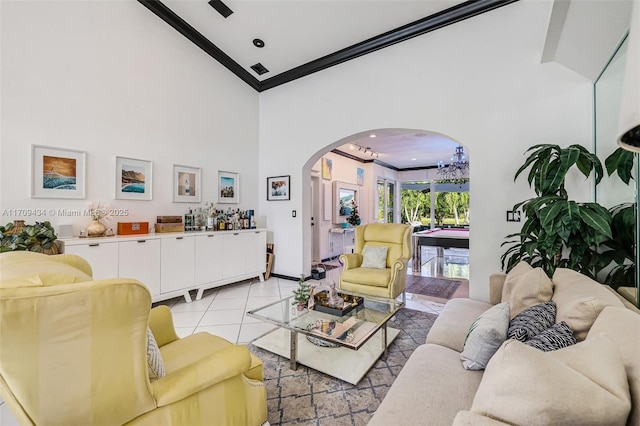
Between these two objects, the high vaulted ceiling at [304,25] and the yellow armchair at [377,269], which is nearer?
the yellow armchair at [377,269]

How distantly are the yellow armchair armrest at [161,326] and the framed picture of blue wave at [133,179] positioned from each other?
248 centimetres

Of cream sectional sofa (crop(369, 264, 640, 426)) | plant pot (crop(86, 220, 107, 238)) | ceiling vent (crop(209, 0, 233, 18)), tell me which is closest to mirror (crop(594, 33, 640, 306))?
cream sectional sofa (crop(369, 264, 640, 426))

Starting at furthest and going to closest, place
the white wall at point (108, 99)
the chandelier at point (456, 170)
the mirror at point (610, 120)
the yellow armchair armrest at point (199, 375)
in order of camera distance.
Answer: the chandelier at point (456, 170) → the white wall at point (108, 99) → the mirror at point (610, 120) → the yellow armchair armrest at point (199, 375)

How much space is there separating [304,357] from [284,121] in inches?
159

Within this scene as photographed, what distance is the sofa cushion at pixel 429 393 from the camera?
42.0 inches

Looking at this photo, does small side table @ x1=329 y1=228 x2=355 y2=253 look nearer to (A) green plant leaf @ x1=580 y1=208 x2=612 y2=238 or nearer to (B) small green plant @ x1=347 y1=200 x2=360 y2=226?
(B) small green plant @ x1=347 y1=200 x2=360 y2=226

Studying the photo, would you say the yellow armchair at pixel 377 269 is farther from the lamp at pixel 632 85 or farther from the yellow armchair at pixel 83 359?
the lamp at pixel 632 85

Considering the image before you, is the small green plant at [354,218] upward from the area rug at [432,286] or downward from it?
upward

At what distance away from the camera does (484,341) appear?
1.32 m

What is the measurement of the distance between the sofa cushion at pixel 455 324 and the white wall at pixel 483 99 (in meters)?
1.37

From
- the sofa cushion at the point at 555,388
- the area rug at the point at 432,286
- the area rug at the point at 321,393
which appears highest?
the sofa cushion at the point at 555,388

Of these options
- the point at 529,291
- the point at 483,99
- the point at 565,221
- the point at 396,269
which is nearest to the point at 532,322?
the point at 529,291

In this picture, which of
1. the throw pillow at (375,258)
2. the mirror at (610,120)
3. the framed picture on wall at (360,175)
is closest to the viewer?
the mirror at (610,120)

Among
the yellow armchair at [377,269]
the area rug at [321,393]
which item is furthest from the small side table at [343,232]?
the area rug at [321,393]
